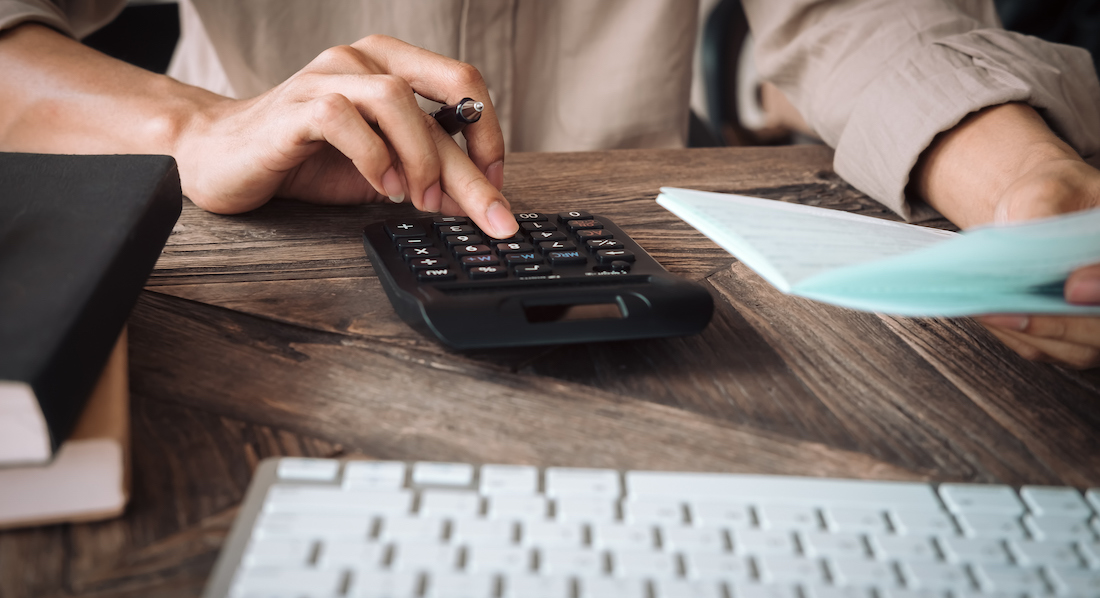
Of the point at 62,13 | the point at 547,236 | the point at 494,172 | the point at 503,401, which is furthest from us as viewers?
the point at 62,13

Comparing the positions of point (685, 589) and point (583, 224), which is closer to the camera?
point (685, 589)

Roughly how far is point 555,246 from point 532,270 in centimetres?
4

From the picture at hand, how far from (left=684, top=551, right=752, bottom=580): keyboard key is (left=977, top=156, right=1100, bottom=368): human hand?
193mm

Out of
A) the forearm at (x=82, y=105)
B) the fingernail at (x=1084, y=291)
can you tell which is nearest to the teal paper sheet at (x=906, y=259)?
the fingernail at (x=1084, y=291)

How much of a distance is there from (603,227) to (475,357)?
14cm

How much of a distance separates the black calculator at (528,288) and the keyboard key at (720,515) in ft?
0.37

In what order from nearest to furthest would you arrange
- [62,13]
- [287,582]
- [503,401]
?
1. [287,582]
2. [503,401]
3. [62,13]

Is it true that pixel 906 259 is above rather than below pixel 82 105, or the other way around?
above

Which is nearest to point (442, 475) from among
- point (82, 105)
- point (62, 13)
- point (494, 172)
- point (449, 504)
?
point (449, 504)

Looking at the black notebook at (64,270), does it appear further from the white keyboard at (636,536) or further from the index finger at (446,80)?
the index finger at (446,80)

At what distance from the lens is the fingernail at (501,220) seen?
43 cm

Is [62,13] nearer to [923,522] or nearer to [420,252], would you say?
[420,252]

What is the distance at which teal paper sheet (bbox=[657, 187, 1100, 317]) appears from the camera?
25 centimetres

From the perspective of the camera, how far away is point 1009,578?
22 centimetres
